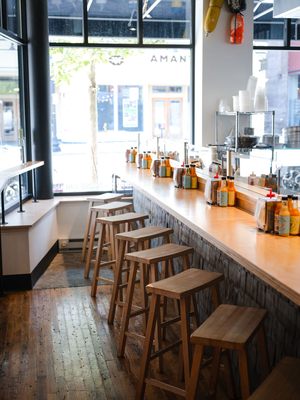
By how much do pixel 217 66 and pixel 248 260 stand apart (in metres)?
4.58

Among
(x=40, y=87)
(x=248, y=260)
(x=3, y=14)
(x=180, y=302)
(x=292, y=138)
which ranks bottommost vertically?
(x=180, y=302)

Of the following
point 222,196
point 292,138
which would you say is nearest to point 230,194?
point 222,196

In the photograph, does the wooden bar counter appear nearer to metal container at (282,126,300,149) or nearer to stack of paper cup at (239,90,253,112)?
A: metal container at (282,126,300,149)

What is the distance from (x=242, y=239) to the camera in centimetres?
266

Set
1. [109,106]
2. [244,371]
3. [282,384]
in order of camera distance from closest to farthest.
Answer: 1. [282,384]
2. [244,371]
3. [109,106]

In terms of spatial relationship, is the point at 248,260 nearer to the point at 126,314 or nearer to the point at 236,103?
the point at 126,314

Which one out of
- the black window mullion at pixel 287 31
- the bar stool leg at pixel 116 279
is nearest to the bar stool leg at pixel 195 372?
the bar stool leg at pixel 116 279

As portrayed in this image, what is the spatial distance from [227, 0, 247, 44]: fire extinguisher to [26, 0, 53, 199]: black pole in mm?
2033

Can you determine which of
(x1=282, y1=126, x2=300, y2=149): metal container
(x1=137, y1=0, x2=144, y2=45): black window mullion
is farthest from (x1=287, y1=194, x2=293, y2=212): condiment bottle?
(x1=137, y1=0, x2=144, y2=45): black window mullion

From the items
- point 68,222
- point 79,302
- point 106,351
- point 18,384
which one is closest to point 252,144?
point 68,222

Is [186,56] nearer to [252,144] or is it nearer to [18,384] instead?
[252,144]

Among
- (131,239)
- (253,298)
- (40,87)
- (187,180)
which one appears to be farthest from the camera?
(40,87)

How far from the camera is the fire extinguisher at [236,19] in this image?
6371 millimetres

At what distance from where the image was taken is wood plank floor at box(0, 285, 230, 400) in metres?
3.06
